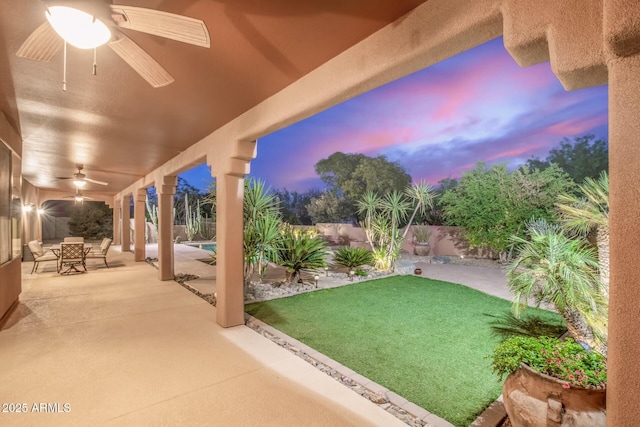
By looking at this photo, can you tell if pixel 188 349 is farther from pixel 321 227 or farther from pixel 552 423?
pixel 321 227

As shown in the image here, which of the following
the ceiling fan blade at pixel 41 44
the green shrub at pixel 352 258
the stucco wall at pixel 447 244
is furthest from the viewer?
the stucco wall at pixel 447 244

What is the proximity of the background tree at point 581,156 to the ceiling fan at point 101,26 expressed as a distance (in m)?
19.5

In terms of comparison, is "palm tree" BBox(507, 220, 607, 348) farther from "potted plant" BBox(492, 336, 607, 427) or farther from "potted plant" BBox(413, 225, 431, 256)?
"potted plant" BBox(413, 225, 431, 256)

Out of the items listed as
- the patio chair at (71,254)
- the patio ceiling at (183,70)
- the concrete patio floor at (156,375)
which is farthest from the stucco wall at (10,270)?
the patio chair at (71,254)

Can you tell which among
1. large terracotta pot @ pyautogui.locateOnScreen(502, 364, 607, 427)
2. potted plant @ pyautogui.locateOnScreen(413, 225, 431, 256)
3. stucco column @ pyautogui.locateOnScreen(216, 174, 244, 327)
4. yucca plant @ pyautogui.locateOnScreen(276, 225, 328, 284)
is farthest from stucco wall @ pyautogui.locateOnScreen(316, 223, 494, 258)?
large terracotta pot @ pyautogui.locateOnScreen(502, 364, 607, 427)

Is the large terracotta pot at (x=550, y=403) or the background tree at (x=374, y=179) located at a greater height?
the background tree at (x=374, y=179)

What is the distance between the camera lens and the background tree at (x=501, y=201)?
9445mm

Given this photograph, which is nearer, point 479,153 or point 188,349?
point 188,349

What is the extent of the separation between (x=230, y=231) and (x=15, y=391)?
7.99 feet

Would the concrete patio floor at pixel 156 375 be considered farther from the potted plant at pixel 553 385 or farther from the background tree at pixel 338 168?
the background tree at pixel 338 168

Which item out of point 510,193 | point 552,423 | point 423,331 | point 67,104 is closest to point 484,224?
point 510,193

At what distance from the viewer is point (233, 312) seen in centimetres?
408

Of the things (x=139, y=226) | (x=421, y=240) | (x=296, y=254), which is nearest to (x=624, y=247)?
(x=296, y=254)

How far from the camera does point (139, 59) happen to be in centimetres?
171
